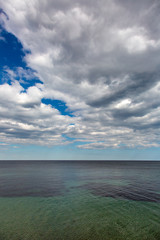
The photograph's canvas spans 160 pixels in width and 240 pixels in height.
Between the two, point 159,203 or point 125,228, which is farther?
point 159,203

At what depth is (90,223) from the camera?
1493 cm

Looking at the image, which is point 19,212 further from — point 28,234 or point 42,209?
point 28,234

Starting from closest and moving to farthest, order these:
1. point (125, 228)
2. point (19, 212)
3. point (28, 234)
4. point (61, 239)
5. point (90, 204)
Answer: point (61, 239) < point (28, 234) < point (125, 228) < point (19, 212) < point (90, 204)

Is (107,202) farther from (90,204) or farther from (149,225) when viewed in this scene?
(149,225)

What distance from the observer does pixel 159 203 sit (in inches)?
883

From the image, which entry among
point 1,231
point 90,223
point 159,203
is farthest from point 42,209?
point 159,203

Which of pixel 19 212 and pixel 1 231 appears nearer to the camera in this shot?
pixel 1 231

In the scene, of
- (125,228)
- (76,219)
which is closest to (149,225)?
(125,228)

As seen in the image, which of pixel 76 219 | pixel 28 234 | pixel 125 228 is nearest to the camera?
pixel 28 234

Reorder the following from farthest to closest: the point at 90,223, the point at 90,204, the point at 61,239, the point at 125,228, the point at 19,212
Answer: the point at 90,204 < the point at 19,212 < the point at 90,223 < the point at 125,228 < the point at 61,239

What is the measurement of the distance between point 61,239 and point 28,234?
326 cm

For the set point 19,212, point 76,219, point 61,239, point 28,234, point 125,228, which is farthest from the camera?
point 19,212

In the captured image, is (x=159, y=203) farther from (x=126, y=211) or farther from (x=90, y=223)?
(x=90, y=223)

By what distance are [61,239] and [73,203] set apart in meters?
10.6
